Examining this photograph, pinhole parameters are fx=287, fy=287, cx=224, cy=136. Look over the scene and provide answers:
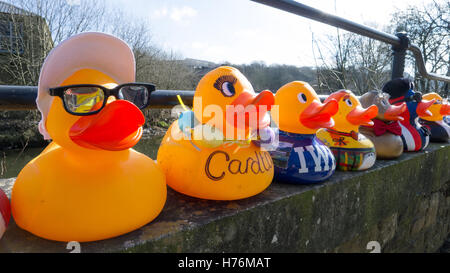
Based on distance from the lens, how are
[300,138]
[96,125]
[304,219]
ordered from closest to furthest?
1. [96,125]
2. [304,219]
3. [300,138]

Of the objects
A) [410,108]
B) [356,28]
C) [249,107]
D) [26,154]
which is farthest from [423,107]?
[26,154]

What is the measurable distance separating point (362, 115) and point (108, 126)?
3.66 ft

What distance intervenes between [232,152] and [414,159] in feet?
4.42

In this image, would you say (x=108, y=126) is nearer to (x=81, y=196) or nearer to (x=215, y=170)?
(x=81, y=196)

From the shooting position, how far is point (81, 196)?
670mm

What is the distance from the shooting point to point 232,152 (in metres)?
0.94

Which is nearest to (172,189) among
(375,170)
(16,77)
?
(375,170)

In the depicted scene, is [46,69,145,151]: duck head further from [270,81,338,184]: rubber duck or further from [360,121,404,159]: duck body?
[360,121,404,159]: duck body

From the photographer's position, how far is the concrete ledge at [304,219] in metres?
0.74

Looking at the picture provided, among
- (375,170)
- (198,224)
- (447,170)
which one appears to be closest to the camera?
(198,224)

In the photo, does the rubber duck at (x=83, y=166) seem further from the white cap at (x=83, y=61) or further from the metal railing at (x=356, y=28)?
the metal railing at (x=356, y=28)

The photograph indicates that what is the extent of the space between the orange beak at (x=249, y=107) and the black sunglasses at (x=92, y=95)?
0.26m
